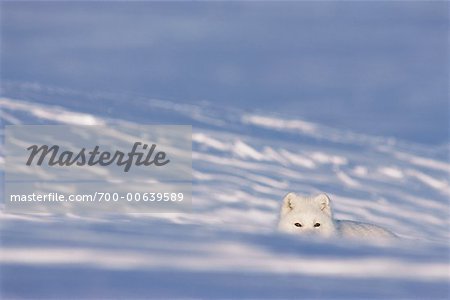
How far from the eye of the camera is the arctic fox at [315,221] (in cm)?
589

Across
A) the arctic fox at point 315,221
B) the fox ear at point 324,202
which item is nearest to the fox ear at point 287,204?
the arctic fox at point 315,221

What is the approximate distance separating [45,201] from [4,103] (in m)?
4.04

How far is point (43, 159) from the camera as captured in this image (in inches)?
288

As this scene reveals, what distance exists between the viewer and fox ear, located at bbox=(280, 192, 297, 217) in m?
6.05

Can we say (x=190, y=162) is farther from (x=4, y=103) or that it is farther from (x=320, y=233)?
(x=4, y=103)

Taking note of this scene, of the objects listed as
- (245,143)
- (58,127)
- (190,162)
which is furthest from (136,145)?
(245,143)

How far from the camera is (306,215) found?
233 inches

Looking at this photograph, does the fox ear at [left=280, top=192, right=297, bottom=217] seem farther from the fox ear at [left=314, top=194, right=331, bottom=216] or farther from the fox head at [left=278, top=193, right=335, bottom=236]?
the fox ear at [left=314, top=194, right=331, bottom=216]

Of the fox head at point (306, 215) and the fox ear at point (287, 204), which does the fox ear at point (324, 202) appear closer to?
the fox head at point (306, 215)

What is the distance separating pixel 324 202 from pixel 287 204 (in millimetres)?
265

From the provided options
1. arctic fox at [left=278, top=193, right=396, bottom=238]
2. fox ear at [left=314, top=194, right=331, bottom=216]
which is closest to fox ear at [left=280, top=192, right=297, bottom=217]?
arctic fox at [left=278, top=193, right=396, bottom=238]

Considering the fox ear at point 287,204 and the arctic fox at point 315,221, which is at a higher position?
the fox ear at point 287,204

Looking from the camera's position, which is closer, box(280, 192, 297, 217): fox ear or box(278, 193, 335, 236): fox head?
box(278, 193, 335, 236): fox head

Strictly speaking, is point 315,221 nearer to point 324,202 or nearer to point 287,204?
point 324,202
